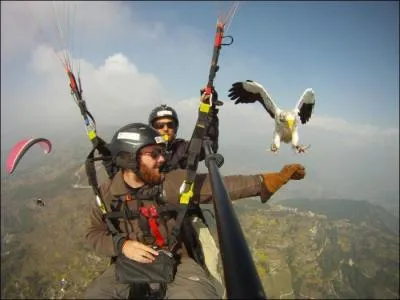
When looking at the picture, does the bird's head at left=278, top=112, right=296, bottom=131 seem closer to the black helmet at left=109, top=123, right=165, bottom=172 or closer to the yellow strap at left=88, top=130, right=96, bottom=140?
the black helmet at left=109, top=123, right=165, bottom=172

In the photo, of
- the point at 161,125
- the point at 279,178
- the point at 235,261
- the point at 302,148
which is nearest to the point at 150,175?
the point at 279,178

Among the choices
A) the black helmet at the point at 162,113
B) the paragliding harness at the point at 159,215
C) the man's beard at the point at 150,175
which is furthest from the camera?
the black helmet at the point at 162,113

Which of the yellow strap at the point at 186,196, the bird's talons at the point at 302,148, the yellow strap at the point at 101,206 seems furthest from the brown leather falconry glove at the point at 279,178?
the bird's talons at the point at 302,148

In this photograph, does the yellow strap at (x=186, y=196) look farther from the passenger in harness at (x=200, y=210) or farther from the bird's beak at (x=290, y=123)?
the bird's beak at (x=290, y=123)

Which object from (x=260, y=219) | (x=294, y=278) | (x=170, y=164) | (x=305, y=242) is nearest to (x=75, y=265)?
(x=260, y=219)

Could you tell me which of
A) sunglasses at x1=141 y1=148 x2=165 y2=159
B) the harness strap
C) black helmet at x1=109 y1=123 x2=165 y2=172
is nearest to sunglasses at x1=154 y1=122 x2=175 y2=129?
black helmet at x1=109 y1=123 x2=165 y2=172

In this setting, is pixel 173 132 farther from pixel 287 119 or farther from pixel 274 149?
pixel 287 119
